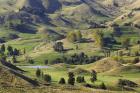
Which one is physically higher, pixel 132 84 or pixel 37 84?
pixel 37 84

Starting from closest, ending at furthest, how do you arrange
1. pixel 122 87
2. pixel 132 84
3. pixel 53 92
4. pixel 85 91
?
1. pixel 53 92
2. pixel 85 91
3. pixel 122 87
4. pixel 132 84

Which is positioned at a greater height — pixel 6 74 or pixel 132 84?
pixel 6 74

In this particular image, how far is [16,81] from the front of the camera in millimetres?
109062

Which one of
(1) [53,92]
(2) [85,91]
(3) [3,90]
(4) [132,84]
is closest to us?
(3) [3,90]

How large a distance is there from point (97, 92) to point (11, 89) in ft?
90.5

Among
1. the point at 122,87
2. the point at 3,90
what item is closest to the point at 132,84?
the point at 122,87

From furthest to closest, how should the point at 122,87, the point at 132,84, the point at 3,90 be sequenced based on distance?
the point at 132,84 → the point at 122,87 → the point at 3,90

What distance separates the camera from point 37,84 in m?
115

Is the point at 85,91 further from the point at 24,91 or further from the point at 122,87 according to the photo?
the point at 122,87

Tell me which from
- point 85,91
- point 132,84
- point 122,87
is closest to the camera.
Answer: point 85,91

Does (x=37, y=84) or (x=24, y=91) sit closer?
(x=24, y=91)

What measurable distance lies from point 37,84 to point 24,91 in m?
13.3

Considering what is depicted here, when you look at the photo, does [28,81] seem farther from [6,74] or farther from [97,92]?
[97,92]

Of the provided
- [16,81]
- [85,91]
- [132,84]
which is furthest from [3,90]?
[132,84]
